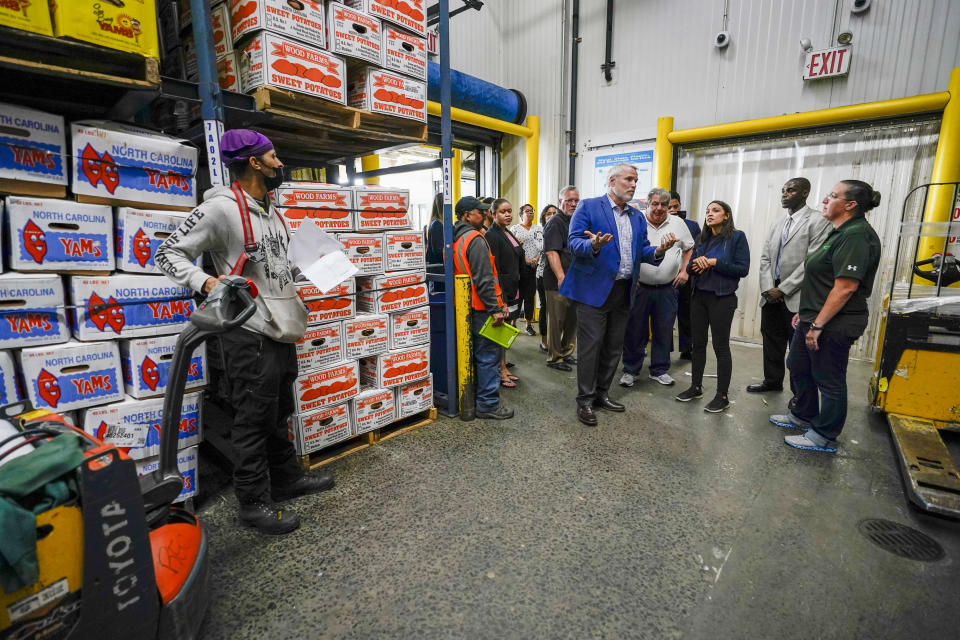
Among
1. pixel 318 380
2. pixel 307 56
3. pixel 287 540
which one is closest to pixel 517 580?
pixel 287 540

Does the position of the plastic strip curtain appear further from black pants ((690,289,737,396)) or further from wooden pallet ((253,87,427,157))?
wooden pallet ((253,87,427,157))

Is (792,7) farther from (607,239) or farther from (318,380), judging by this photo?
(318,380)

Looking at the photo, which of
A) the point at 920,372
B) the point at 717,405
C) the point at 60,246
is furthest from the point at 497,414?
the point at 920,372

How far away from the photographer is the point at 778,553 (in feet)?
7.22

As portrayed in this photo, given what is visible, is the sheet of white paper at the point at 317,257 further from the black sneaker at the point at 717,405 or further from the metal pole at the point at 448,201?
the black sneaker at the point at 717,405

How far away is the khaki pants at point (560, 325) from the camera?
500 cm

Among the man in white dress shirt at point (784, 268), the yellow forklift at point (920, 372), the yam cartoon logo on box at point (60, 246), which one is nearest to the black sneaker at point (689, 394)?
the man in white dress shirt at point (784, 268)

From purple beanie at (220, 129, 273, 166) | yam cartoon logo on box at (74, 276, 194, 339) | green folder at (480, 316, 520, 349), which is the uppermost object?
purple beanie at (220, 129, 273, 166)

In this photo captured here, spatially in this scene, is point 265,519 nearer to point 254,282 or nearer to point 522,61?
point 254,282

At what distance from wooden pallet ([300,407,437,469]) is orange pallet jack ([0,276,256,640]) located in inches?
53.9

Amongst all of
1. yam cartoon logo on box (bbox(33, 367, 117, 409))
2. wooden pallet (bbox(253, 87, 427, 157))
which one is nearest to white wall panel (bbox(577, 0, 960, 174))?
wooden pallet (bbox(253, 87, 427, 157))

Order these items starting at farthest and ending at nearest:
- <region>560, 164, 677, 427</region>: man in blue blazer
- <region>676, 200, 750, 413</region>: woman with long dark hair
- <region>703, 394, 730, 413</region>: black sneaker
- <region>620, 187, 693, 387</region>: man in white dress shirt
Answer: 1. <region>620, 187, 693, 387</region>: man in white dress shirt
2. <region>703, 394, 730, 413</region>: black sneaker
3. <region>676, 200, 750, 413</region>: woman with long dark hair
4. <region>560, 164, 677, 427</region>: man in blue blazer

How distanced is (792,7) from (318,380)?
21.9 feet

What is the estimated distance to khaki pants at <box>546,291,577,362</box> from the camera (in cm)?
500
